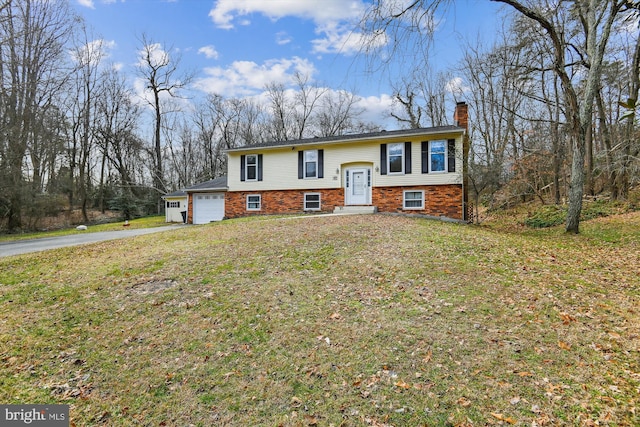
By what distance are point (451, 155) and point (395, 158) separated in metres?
2.54

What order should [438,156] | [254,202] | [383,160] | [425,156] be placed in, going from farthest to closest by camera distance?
[254,202] < [383,160] < [425,156] < [438,156]

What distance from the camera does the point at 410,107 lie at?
28578mm

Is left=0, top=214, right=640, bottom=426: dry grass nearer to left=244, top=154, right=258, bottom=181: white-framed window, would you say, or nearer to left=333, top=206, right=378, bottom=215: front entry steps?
left=333, top=206, right=378, bottom=215: front entry steps

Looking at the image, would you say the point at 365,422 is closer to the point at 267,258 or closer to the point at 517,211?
the point at 267,258

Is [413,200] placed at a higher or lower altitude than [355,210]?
higher

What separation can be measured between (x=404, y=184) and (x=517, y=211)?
8.63 metres

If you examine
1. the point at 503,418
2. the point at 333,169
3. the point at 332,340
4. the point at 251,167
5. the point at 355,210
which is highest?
the point at 251,167

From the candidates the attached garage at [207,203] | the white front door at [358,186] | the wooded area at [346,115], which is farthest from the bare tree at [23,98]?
the white front door at [358,186]

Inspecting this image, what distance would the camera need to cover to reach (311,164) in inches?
660

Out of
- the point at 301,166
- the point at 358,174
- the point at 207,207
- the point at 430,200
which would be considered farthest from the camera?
the point at 207,207

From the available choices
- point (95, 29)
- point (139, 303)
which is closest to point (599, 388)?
point (139, 303)

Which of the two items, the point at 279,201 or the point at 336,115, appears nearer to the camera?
the point at 279,201

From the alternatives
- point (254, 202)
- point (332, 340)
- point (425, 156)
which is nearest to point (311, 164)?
point (254, 202)

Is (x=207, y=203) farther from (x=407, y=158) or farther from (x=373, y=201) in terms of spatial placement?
(x=407, y=158)
